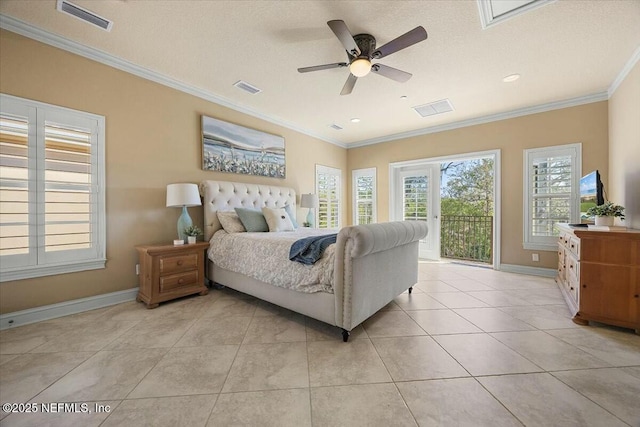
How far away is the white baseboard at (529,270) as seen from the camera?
12.6ft

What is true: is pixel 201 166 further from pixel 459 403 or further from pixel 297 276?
pixel 459 403

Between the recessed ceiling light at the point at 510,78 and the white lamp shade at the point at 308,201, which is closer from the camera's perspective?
the recessed ceiling light at the point at 510,78


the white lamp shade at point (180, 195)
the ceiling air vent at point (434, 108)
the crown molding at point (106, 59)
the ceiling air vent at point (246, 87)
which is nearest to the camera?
the crown molding at point (106, 59)

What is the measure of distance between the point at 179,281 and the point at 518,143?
18.0 feet

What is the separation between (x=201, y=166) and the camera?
3.51 m

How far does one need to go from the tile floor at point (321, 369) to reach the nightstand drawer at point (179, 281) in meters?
0.24

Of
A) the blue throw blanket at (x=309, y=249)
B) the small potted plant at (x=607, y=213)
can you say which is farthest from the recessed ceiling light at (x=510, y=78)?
the blue throw blanket at (x=309, y=249)

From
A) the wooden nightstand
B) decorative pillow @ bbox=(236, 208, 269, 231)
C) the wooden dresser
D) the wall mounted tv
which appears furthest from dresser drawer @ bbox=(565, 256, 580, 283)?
the wooden nightstand

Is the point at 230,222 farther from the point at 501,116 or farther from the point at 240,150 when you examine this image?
the point at 501,116

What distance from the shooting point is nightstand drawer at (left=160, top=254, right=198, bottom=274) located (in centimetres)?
272

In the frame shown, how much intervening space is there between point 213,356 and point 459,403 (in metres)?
1.61

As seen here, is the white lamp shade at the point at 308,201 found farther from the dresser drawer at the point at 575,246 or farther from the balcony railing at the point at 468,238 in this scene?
the balcony railing at the point at 468,238

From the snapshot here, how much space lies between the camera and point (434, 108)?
4.03m

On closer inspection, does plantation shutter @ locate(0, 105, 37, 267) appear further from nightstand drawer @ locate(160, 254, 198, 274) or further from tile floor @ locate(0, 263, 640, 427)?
nightstand drawer @ locate(160, 254, 198, 274)
